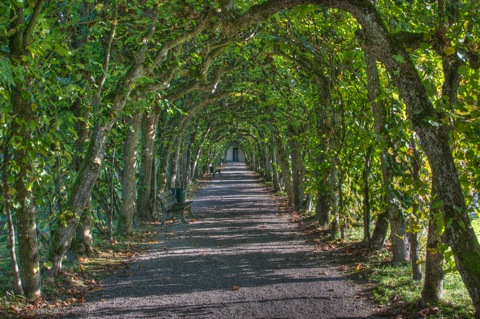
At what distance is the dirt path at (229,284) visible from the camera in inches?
272

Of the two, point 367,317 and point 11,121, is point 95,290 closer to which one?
point 11,121

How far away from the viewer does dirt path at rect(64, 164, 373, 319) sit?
692 cm

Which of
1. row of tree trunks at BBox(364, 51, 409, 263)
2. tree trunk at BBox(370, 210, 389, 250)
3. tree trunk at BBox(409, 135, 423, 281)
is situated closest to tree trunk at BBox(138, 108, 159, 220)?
tree trunk at BBox(370, 210, 389, 250)

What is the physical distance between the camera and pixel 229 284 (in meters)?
8.53

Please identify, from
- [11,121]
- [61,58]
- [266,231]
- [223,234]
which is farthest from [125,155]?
[11,121]

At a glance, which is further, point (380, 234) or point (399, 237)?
point (380, 234)

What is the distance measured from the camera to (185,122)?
24281mm

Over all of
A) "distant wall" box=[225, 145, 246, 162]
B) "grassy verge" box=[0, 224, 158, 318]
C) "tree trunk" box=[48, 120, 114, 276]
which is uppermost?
"distant wall" box=[225, 145, 246, 162]

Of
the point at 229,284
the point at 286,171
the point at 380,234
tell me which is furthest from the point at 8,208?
the point at 286,171

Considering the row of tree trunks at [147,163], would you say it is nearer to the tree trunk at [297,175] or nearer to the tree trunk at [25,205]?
the tree trunk at [297,175]

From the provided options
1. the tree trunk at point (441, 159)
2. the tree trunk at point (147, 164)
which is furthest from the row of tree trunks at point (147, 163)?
the tree trunk at point (441, 159)

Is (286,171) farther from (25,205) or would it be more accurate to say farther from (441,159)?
(441,159)

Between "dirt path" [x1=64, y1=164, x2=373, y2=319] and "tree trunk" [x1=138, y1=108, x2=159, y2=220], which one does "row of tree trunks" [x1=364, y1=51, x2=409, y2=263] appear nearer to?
"dirt path" [x1=64, y1=164, x2=373, y2=319]

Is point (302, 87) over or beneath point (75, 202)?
over
